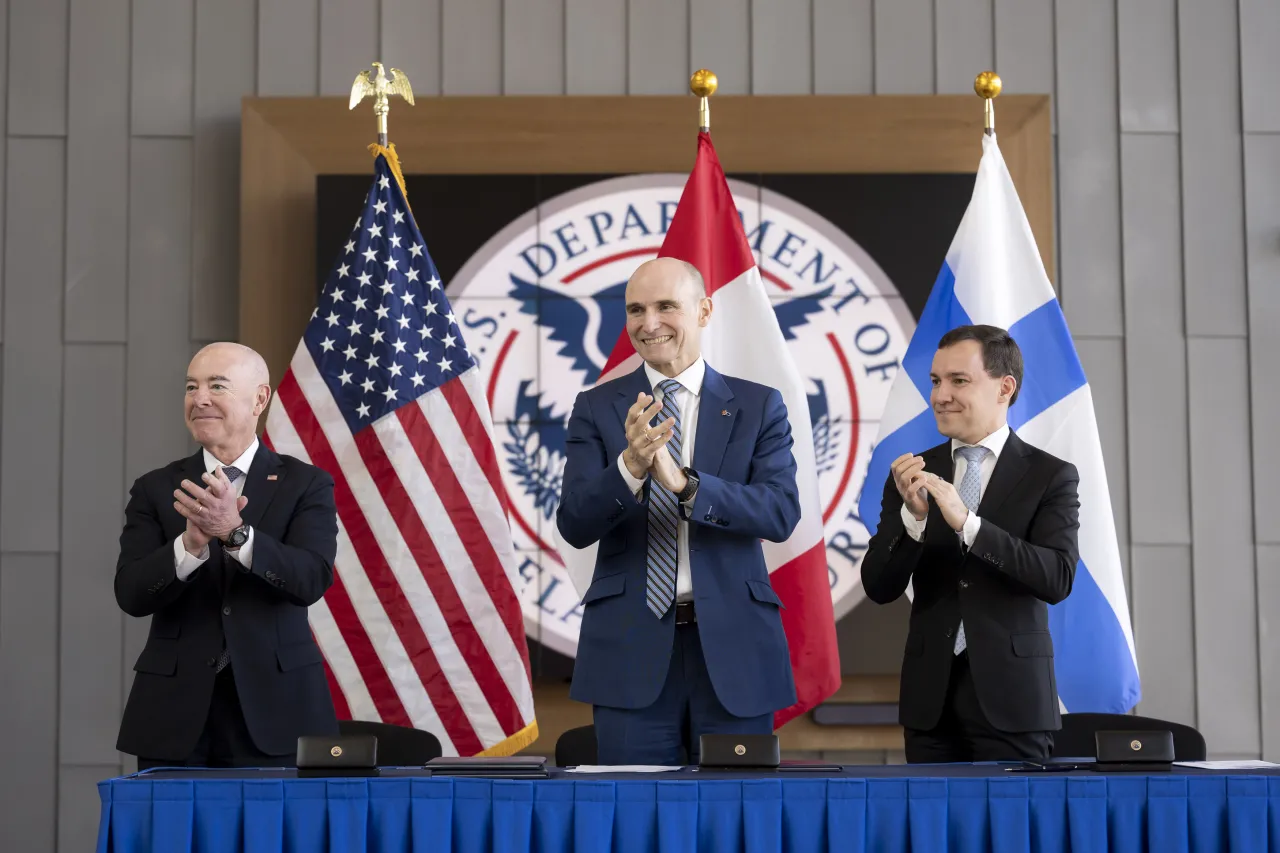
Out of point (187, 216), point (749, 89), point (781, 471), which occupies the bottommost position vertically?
point (781, 471)

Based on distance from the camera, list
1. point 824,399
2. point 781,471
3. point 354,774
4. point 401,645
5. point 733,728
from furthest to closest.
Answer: point 824,399 < point 401,645 < point 781,471 < point 733,728 < point 354,774

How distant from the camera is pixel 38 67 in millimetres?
4062

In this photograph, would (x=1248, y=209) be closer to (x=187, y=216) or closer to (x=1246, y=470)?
(x=1246, y=470)

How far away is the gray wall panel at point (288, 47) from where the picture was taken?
4.07 m

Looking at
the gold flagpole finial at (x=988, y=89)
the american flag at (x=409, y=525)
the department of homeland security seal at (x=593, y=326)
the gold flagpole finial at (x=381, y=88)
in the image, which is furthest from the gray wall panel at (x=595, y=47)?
the gold flagpole finial at (x=988, y=89)

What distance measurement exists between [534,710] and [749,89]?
2.12 metres

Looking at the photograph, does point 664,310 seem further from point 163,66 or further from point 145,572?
point 163,66

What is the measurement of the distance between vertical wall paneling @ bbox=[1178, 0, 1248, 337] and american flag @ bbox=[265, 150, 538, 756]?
239cm

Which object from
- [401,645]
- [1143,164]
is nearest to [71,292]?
[401,645]

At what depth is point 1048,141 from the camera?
4020 mm

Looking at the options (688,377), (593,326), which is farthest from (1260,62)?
(688,377)

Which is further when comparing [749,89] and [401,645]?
[749,89]

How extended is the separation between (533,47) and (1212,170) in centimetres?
229

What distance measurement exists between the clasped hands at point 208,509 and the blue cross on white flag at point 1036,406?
5.77 feet
